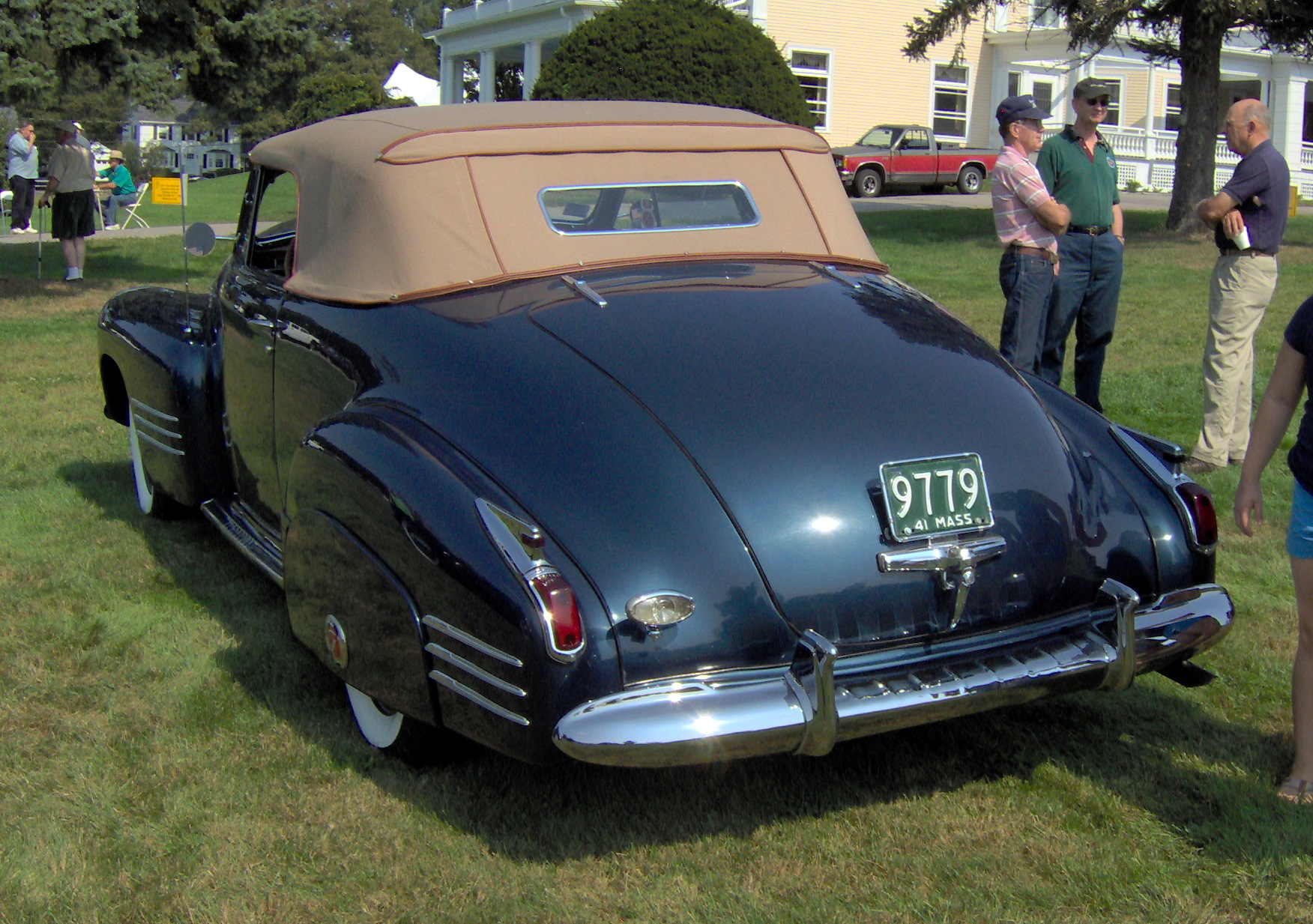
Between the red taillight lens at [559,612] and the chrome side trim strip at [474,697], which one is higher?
the red taillight lens at [559,612]

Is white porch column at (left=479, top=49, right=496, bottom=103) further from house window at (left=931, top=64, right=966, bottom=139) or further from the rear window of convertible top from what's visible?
Answer: the rear window of convertible top

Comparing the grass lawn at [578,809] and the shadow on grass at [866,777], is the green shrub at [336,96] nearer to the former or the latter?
the grass lawn at [578,809]

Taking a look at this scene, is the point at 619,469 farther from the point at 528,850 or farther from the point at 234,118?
the point at 234,118

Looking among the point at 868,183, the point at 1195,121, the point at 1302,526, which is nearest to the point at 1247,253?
the point at 1302,526

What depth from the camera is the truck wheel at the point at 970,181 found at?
2822cm

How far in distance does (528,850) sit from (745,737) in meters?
0.71

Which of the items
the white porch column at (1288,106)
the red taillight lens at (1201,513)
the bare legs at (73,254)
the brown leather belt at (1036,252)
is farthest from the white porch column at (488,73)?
the red taillight lens at (1201,513)

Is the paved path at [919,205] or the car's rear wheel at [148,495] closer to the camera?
the car's rear wheel at [148,495]

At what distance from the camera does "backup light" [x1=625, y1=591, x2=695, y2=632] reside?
9.12 feet

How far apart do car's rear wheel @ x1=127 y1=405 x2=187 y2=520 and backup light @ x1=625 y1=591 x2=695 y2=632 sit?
3.32m

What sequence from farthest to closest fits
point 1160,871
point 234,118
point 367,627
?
point 234,118
point 367,627
point 1160,871

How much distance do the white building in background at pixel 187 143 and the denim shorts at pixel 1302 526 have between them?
2296 inches

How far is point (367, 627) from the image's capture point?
3166 millimetres

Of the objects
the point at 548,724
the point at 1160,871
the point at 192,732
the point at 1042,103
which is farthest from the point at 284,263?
the point at 1042,103
